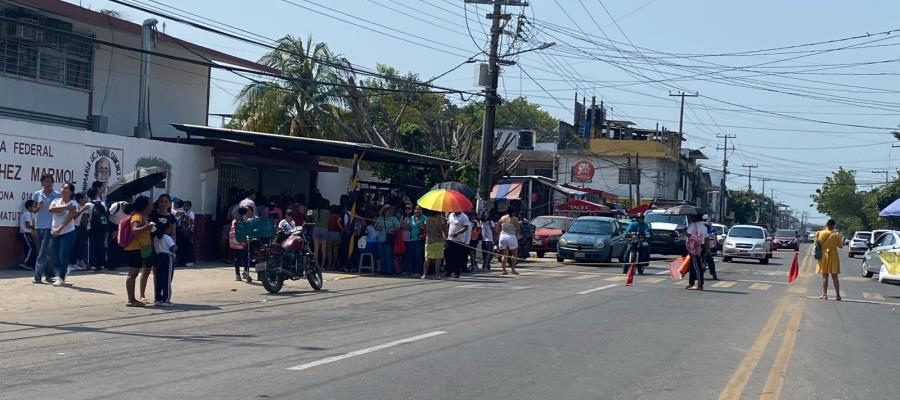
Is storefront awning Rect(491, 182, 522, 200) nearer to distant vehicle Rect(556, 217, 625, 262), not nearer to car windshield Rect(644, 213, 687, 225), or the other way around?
car windshield Rect(644, 213, 687, 225)

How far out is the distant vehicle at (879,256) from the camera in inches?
1008

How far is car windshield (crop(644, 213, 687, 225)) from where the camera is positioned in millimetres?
43156

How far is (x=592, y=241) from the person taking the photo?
32.8m

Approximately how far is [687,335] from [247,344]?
19.5 ft

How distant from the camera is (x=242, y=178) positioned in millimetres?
28922

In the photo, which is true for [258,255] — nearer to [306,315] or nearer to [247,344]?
[306,315]

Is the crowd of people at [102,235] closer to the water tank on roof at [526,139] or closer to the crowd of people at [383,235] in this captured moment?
the crowd of people at [383,235]

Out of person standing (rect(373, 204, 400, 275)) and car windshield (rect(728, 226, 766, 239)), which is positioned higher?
car windshield (rect(728, 226, 766, 239))

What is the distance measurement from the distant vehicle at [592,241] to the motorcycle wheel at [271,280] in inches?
619

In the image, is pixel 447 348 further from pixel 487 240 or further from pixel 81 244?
pixel 487 240

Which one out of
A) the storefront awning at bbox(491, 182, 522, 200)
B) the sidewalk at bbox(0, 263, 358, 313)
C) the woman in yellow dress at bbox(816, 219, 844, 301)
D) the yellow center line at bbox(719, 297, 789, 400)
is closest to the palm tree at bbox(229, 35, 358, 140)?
the storefront awning at bbox(491, 182, 522, 200)

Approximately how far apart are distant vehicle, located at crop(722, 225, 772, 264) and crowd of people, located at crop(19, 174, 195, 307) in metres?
24.4

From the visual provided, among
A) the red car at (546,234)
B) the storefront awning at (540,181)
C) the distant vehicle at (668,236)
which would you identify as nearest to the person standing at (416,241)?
the red car at (546,234)

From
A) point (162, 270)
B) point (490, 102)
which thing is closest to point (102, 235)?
point (162, 270)
